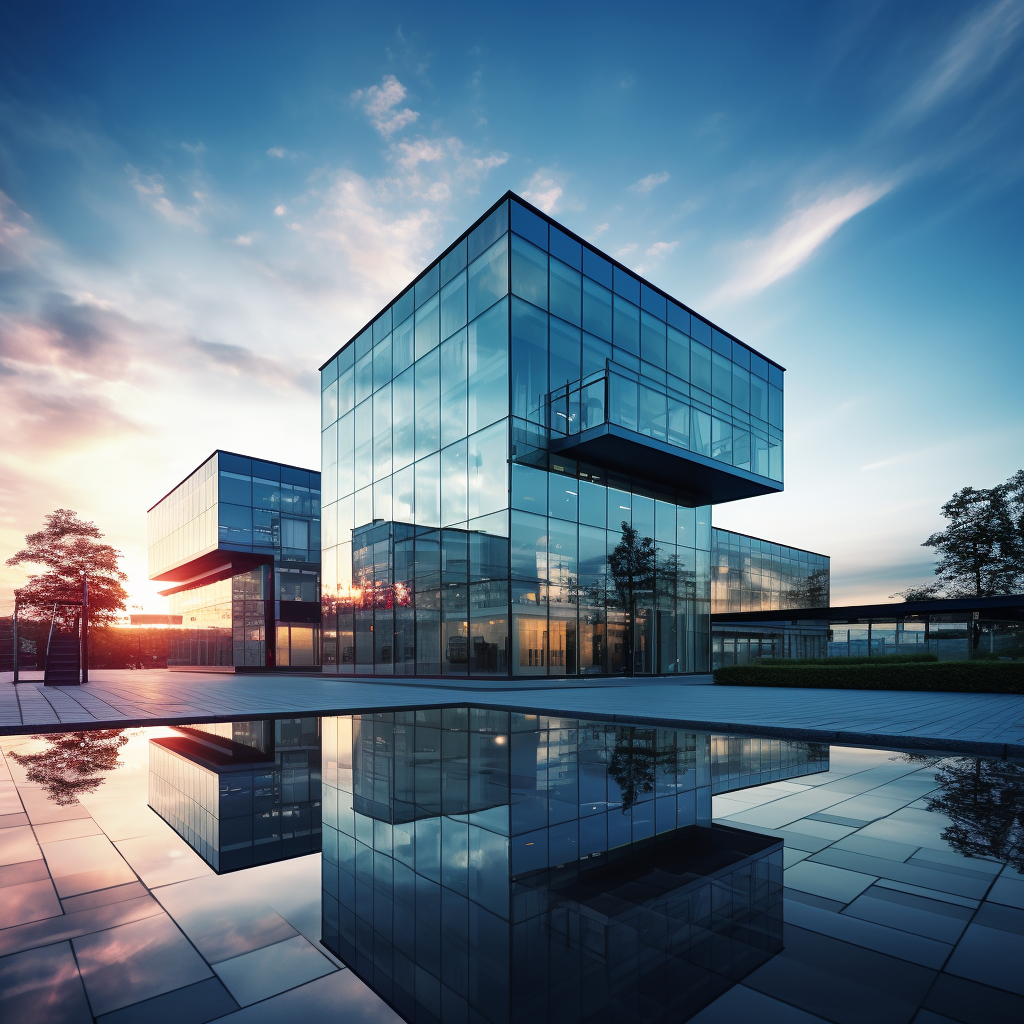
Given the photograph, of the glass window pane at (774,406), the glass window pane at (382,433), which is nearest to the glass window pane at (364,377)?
the glass window pane at (382,433)

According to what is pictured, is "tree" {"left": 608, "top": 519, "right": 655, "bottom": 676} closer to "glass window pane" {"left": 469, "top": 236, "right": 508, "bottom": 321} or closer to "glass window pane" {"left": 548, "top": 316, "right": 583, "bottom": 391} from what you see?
"glass window pane" {"left": 548, "top": 316, "right": 583, "bottom": 391}

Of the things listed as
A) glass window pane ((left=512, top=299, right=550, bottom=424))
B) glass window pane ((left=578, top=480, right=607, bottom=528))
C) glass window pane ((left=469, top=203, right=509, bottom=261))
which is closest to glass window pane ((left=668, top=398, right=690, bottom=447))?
glass window pane ((left=578, top=480, right=607, bottom=528))

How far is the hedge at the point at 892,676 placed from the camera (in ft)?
68.5

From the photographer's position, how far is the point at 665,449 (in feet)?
82.3

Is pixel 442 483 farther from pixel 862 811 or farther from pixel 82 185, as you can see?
pixel 862 811

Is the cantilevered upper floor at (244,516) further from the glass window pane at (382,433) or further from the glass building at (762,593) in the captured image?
the glass building at (762,593)

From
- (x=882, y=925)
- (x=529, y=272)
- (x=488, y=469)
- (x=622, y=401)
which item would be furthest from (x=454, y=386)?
(x=882, y=925)

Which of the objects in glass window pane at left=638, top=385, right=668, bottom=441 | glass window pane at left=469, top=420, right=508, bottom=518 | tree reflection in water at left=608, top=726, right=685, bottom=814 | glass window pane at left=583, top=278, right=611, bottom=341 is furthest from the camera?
glass window pane at left=638, top=385, right=668, bottom=441

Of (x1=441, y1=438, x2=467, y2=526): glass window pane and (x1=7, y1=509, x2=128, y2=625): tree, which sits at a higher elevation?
(x1=441, y1=438, x2=467, y2=526): glass window pane

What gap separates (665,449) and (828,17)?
47.6 ft

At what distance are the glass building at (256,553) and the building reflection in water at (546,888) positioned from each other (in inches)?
1568

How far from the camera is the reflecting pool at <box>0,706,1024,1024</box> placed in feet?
8.05

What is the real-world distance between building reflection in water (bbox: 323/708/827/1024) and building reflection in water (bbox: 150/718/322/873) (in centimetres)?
30

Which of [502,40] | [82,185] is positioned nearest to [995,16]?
[502,40]
